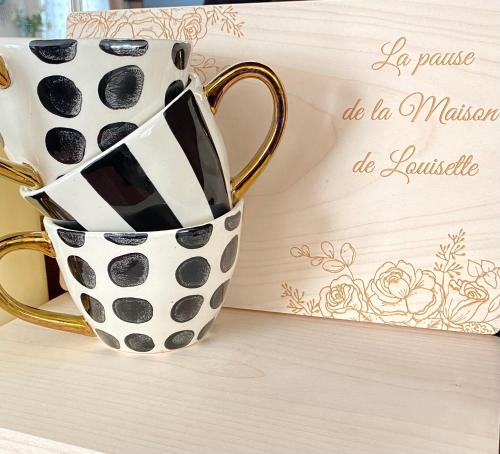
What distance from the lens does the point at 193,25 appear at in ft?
1.34

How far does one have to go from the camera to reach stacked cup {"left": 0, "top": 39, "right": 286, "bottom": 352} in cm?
29

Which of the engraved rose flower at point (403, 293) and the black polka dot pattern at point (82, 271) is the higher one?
the black polka dot pattern at point (82, 271)

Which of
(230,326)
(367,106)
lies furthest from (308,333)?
(367,106)

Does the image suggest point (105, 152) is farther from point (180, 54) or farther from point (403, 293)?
point (403, 293)

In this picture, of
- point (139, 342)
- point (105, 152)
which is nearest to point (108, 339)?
point (139, 342)

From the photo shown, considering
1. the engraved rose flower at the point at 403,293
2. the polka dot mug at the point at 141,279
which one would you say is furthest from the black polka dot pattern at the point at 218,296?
the engraved rose flower at the point at 403,293

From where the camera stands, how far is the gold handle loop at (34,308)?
346 millimetres

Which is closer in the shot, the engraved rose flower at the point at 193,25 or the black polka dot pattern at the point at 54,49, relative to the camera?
the black polka dot pattern at the point at 54,49

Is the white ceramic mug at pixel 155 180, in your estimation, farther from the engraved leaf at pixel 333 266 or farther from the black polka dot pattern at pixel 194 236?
the engraved leaf at pixel 333 266

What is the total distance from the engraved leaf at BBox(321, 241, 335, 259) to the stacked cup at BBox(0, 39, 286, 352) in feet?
0.26

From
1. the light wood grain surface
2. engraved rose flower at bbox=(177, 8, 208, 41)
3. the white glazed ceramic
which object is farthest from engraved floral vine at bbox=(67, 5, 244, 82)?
the light wood grain surface

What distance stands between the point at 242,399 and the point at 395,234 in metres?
0.16

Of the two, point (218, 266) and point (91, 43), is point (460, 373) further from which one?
point (91, 43)

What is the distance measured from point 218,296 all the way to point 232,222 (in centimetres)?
5
